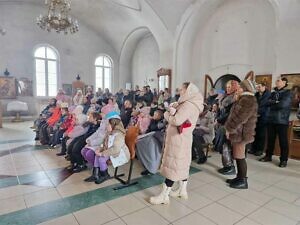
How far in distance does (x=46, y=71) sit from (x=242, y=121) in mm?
10659

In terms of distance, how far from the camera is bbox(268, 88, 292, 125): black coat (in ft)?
12.0

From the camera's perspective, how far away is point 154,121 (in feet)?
11.9

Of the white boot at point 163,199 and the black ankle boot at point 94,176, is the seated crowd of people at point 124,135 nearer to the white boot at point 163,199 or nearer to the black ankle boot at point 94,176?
the black ankle boot at point 94,176

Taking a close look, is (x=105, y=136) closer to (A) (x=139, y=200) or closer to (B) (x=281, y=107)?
(A) (x=139, y=200)

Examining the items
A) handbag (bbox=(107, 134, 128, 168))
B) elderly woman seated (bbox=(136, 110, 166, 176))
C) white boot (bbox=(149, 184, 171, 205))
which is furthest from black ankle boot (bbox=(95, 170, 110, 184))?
white boot (bbox=(149, 184, 171, 205))

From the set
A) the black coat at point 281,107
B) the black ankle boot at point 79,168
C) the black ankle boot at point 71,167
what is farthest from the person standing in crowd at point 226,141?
the black ankle boot at point 71,167

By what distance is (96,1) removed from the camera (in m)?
8.99

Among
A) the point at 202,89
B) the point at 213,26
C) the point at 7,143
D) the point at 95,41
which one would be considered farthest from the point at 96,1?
the point at 7,143

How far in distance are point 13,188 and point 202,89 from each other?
21.0 feet

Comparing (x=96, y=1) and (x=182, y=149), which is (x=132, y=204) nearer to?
(x=182, y=149)

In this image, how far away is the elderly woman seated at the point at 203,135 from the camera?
386 cm

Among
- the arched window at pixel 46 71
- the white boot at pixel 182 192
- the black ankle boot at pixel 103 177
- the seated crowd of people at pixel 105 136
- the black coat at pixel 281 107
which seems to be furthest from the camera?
the arched window at pixel 46 71

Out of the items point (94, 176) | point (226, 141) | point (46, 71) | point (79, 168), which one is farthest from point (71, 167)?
point (46, 71)

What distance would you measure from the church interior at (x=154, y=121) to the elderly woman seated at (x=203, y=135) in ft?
0.07
